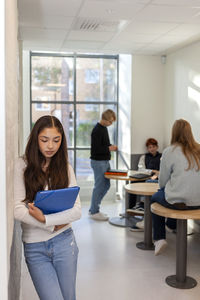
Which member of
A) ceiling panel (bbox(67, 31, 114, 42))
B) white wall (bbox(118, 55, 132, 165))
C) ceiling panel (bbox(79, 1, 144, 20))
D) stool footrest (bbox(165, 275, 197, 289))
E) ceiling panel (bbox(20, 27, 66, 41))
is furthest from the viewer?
white wall (bbox(118, 55, 132, 165))

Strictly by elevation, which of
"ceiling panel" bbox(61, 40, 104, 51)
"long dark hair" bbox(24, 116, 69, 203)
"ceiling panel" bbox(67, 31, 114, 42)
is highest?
"ceiling panel" bbox(61, 40, 104, 51)

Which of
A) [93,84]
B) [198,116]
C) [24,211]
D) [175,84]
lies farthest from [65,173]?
[93,84]

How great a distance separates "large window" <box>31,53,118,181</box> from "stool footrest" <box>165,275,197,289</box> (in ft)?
13.3

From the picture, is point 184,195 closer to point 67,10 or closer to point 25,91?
point 67,10

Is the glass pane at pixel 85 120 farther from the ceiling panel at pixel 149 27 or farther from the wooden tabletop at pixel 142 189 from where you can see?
the wooden tabletop at pixel 142 189

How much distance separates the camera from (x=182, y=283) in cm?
347

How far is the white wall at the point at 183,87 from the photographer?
17.8 ft

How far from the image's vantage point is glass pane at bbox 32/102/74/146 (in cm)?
720

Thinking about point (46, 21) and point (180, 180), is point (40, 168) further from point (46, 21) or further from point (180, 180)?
point (46, 21)

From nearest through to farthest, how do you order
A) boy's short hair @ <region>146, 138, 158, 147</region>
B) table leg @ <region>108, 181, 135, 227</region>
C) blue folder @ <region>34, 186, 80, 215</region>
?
blue folder @ <region>34, 186, 80, 215</region>, table leg @ <region>108, 181, 135, 227</region>, boy's short hair @ <region>146, 138, 158, 147</region>

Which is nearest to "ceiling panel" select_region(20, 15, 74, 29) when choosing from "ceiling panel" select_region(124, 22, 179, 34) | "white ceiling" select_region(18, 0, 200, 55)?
"white ceiling" select_region(18, 0, 200, 55)

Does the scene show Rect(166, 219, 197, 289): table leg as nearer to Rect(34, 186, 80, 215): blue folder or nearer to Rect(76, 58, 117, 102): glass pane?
Rect(34, 186, 80, 215): blue folder

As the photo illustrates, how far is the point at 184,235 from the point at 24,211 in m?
2.12

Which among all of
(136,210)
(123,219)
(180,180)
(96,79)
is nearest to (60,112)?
(96,79)
